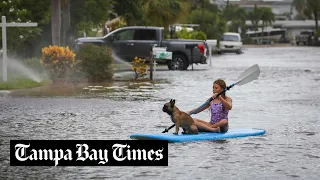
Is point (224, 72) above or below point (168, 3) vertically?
below

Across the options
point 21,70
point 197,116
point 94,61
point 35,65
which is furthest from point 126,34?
point 197,116

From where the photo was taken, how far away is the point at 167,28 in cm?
5316

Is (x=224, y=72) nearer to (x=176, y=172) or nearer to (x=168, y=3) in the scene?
(x=168, y=3)

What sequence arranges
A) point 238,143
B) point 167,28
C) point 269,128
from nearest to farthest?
point 238,143 → point 269,128 → point 167,28

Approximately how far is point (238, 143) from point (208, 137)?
1.70 ft

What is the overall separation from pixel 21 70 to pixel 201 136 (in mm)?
20005

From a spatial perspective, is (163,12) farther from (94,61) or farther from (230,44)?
(230,44)

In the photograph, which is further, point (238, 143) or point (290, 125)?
point (290, 125)

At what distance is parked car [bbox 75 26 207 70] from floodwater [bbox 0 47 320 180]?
10.4 meters

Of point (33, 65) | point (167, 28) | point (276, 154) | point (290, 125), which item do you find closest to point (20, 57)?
point (33, 65)

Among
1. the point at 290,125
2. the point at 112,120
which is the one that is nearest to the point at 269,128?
the point at 290,125

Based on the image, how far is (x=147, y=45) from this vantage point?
133 ft

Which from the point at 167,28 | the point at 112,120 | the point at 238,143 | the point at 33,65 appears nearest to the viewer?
the point at 238,143

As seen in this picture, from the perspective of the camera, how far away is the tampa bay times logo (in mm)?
11812
